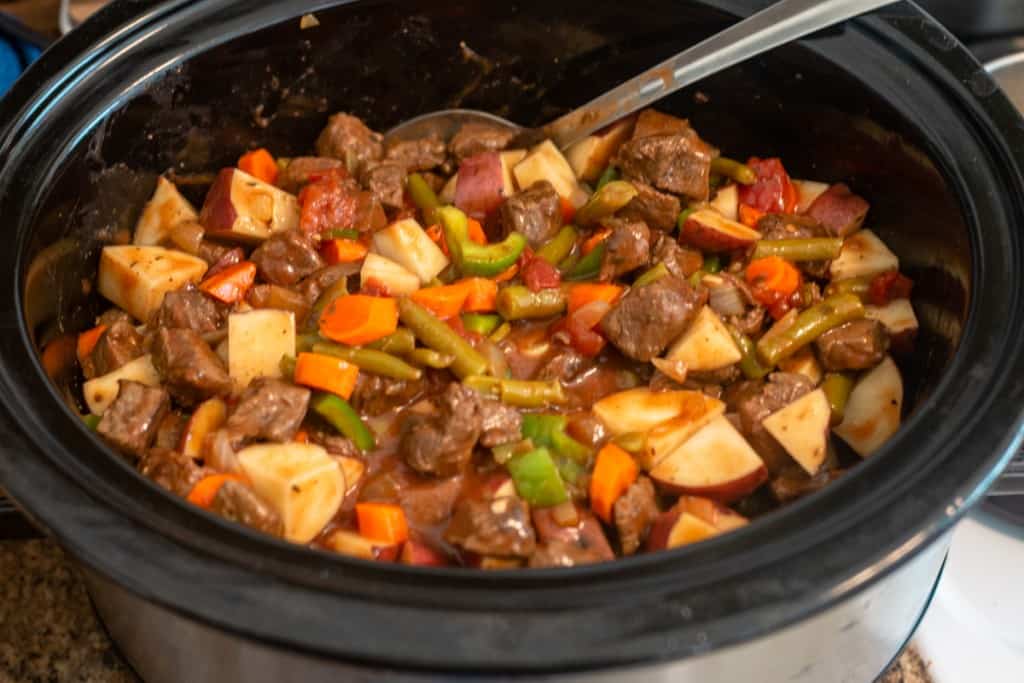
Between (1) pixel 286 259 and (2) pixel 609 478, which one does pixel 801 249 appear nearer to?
(2) pixel 609 478

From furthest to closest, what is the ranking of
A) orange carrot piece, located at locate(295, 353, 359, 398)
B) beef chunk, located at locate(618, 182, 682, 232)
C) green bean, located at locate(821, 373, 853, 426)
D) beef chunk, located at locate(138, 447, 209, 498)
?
beef chunk, located at locate(618, 182, 682, 232)
green bean, located at locate(821, 373, 853, 426)
orange carrot piece, located at locate(295, 353, 359, 398)
beef chunk, located at locate(138, 447, 209, 498)

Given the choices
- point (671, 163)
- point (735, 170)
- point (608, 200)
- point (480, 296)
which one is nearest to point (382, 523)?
point (480, 296)

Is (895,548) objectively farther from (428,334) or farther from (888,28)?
(888,28)

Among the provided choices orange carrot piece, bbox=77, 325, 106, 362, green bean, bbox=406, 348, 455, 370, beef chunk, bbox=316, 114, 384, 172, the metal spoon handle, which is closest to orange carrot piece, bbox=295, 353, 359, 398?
green bean, bbox=406, 348, 455, 370

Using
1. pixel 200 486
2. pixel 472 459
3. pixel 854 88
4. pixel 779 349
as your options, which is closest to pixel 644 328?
pixel 779 349

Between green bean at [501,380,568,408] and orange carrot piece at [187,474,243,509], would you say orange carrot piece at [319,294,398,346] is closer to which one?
green bean at [501,380,568,408]

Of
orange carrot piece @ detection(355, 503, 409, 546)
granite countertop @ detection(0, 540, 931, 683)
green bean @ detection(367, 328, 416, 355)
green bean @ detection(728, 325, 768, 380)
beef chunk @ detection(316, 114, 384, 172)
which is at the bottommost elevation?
granite countertop @ detection(0, 540, 931, 683)
